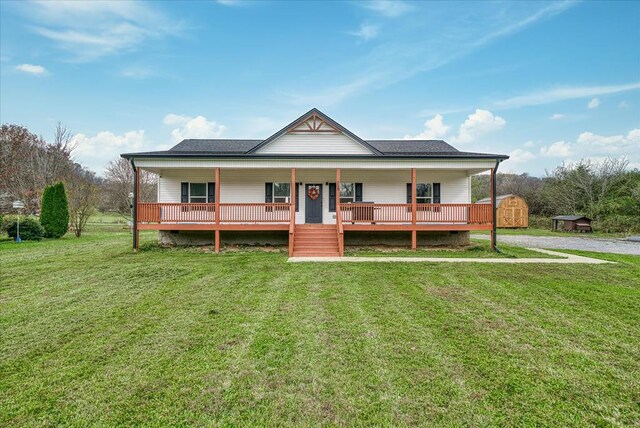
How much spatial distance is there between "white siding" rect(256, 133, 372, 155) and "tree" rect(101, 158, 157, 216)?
21.8 m

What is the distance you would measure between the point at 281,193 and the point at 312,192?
1.54 metres

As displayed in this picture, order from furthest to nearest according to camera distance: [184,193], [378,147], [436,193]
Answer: [378,147], [436,193], [184,193]

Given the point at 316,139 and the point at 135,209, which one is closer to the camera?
the point at 135,209

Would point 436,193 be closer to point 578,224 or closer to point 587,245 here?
point 587,245

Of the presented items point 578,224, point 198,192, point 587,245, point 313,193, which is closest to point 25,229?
point 198,192

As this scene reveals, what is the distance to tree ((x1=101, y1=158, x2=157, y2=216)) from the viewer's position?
29.8 m

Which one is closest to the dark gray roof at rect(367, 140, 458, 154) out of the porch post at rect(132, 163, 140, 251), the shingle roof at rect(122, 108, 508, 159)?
the shingle roof at rect(122, 108, 508, 159)

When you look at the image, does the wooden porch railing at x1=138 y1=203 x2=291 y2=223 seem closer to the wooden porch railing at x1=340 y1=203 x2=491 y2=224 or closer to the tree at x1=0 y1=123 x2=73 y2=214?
the wooden porch railing at x1=340 y1=203 x2=491 y2=224

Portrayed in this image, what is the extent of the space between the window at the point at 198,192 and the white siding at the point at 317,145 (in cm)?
386

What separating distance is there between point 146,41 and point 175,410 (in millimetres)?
24085

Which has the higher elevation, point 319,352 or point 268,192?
point 268,192

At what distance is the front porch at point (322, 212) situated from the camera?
41.4 feet

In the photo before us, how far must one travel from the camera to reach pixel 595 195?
28.2 meters

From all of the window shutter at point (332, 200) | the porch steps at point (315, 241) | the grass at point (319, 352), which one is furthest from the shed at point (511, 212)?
the grass at point (319, 352)
